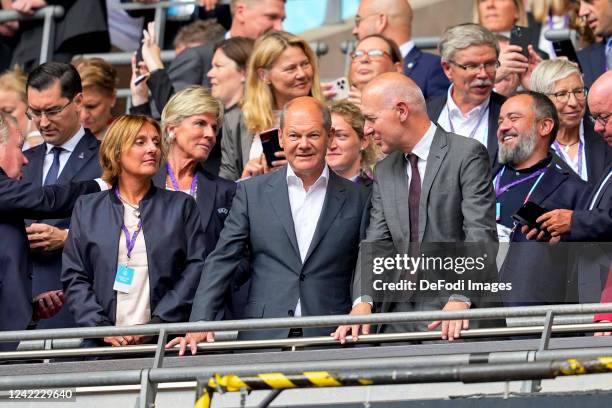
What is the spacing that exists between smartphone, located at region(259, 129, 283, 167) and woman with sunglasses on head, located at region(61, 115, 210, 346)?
2.63 ft

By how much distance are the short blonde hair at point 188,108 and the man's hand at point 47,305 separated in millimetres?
1201

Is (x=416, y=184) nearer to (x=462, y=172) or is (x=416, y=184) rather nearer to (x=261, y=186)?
(x=462, y=172)

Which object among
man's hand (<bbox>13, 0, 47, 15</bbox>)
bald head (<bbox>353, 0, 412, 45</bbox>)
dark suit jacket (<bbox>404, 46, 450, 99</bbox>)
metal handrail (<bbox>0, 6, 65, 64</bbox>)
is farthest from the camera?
man's hand (<bbox>13, 0, 47, 15</bbox>)

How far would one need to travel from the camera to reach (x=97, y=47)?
13414 mm

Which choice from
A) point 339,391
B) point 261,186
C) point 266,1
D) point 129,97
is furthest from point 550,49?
point 339,391

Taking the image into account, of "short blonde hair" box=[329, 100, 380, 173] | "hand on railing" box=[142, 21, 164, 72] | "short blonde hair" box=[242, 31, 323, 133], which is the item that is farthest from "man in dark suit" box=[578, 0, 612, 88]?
"hand on railing" box=[142, 21, 164, 72]

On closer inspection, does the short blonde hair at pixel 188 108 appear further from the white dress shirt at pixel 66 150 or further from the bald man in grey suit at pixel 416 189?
the bald man in grey suit at pixel 416 189

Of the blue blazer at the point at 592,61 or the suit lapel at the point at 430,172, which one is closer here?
the suit lapel at the point at 430,172

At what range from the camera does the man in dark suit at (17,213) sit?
9.16 m

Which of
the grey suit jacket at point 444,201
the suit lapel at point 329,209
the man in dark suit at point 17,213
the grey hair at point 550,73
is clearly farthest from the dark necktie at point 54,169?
the grey hair at point 550,73

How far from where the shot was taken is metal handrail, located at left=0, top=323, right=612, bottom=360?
7809 millimetres

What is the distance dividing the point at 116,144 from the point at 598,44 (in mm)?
3860

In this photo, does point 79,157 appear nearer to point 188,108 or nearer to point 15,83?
point 188,108

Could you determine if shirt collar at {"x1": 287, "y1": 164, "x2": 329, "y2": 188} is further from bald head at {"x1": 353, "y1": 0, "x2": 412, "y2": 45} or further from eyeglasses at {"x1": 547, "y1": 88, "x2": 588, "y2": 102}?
bald head at {"x1": 353, "y1": 0, "x2": 412, "y2": 45}
